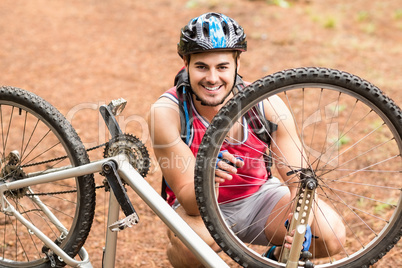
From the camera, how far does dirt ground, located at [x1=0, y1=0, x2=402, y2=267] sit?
6.68 metres

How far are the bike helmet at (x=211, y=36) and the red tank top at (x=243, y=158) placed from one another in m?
0.33

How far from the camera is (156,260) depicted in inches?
147

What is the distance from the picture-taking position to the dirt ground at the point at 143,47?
263 inches

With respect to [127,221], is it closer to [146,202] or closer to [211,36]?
[146,202]

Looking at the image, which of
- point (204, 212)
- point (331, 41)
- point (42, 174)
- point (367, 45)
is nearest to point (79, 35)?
point (331, 41)

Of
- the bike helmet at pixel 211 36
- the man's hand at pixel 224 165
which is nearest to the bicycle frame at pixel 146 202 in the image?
the man's hand at pixel 224 165

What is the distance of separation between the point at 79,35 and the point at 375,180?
6.43 m

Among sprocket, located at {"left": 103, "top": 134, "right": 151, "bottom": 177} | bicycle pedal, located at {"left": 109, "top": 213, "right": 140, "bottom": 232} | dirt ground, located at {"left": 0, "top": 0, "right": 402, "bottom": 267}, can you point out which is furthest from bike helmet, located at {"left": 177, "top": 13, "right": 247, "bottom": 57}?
dirt ground, located at {"left": 0, "top": 0, "right": 402, "bottom": 267}

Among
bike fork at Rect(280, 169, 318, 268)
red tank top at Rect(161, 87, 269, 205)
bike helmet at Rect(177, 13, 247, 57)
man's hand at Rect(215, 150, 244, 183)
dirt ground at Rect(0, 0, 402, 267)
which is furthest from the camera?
dirt ground at Rect(0, 0, 402, 267)

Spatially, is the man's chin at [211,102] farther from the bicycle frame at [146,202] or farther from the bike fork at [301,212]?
the bike fork at [301,212]

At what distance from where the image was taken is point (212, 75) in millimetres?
2711

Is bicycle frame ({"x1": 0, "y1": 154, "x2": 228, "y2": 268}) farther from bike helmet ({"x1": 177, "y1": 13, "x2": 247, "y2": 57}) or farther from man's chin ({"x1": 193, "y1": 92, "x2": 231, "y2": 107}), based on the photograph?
bike helmet ({"x1": 177, "y1": 13, "x2": 247, "y2": 57})

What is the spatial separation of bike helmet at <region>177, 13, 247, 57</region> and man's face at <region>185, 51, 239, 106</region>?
0.19 ft

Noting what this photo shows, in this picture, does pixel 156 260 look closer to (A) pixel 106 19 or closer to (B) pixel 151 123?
(B) pixel 151 123
